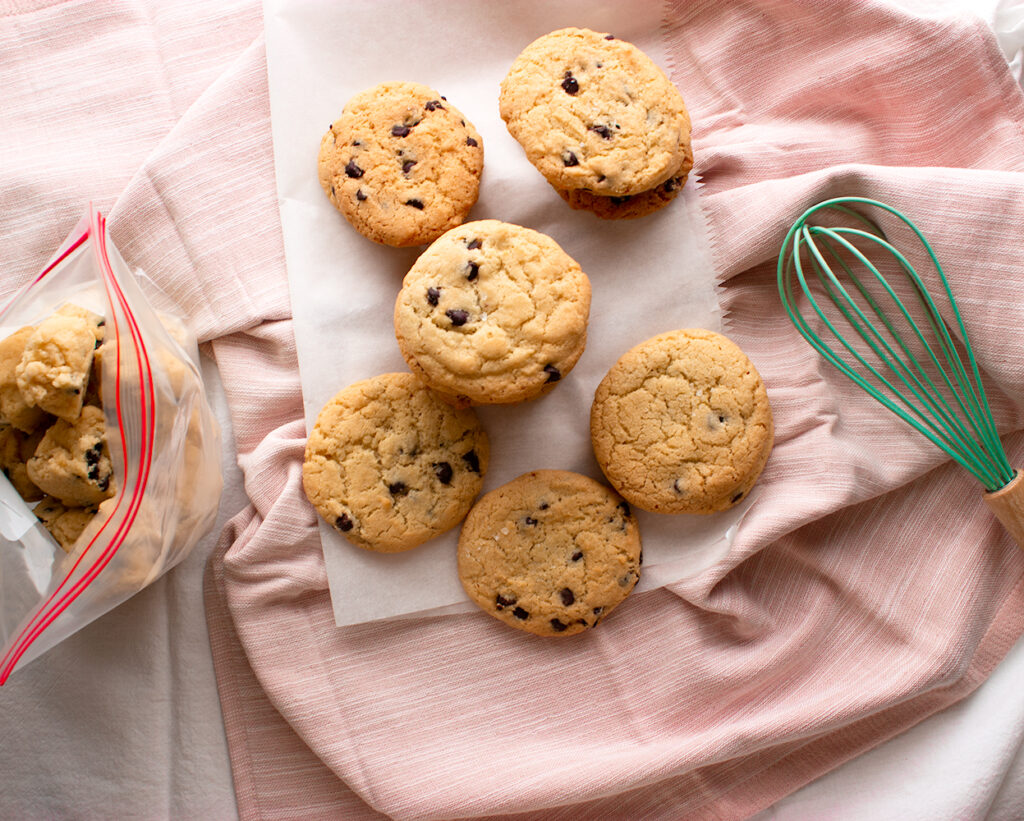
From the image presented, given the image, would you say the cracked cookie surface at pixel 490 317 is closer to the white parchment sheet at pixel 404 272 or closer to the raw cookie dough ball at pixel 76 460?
the white parchment sheet at pixel 404 272

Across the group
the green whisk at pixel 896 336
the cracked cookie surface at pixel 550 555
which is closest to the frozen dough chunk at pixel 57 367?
the cracked cookie surface at pixel 550 555

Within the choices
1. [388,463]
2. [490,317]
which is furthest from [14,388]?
[490,317]

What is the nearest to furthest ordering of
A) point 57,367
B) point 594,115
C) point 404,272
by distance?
1. point 57,367
2. point 594,115
3. point 404,272

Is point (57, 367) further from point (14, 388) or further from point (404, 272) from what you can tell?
point (404, 272)

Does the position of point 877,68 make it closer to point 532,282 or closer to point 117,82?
point 532,282

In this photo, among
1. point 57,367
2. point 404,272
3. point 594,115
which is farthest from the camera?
point 404,272

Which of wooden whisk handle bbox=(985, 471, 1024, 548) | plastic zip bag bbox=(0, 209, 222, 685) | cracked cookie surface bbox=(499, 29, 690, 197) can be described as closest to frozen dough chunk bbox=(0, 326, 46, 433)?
plastic zip bag bbox=(0, 209, 222, 685)
